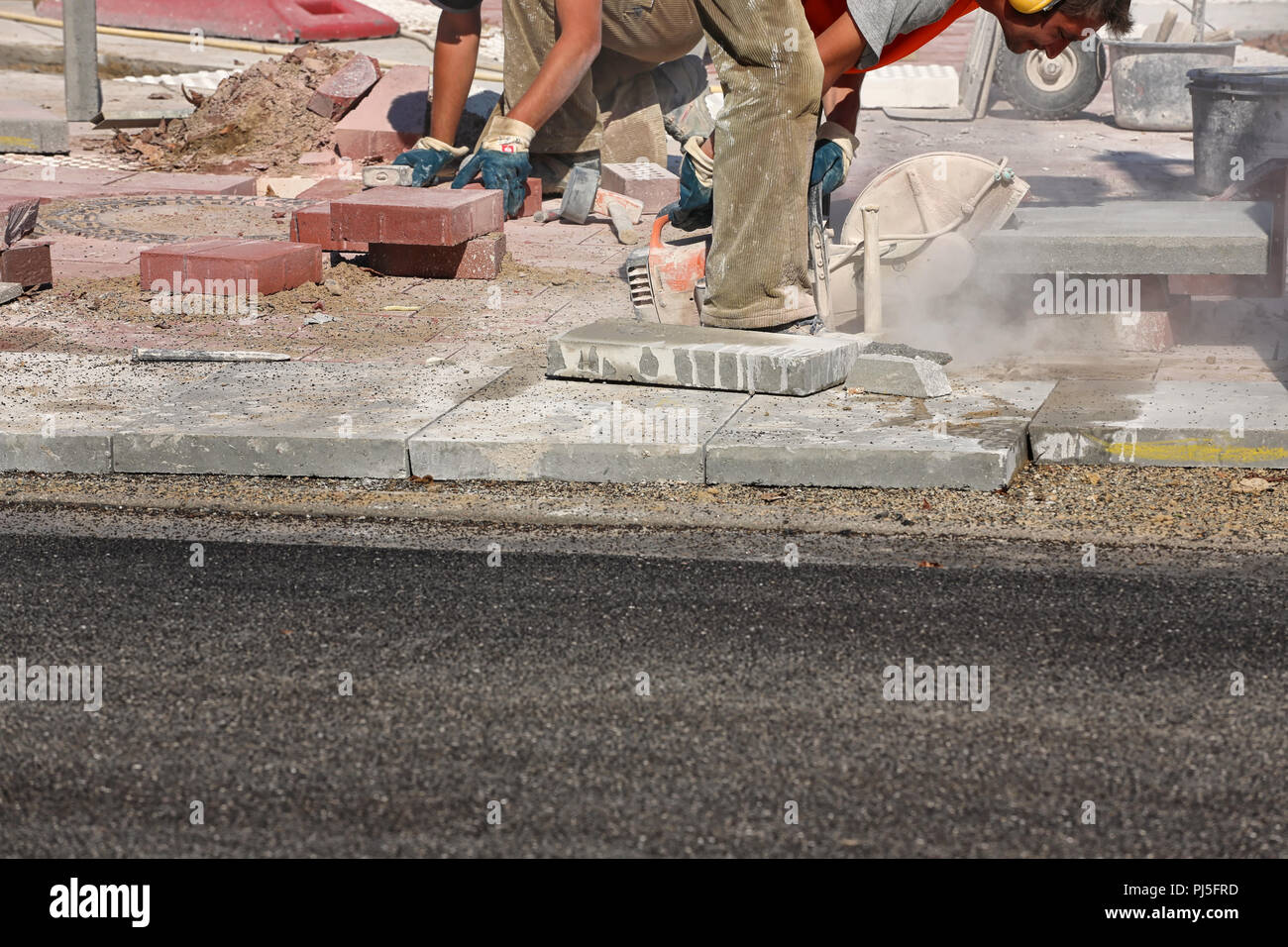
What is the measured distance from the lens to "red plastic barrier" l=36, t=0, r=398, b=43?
1516cm

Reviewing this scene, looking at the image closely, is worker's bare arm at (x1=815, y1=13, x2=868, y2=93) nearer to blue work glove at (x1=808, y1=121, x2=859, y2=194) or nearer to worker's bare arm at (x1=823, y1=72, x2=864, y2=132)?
blue work glove at (x1=808, y1=121, x2=859, y2=194)

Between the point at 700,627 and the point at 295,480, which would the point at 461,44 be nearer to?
the point at 295,480

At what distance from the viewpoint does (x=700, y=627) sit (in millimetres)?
3689

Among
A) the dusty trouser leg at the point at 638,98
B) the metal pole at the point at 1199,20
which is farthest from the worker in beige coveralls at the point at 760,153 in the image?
the metal pole at the point at 1199,20

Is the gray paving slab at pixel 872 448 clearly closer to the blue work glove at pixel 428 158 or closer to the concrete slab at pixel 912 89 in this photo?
the blue work glove at pixel 428 158

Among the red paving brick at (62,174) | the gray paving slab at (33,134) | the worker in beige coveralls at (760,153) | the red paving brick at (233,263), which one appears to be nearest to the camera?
the worker in beige coveralls at (760,153)

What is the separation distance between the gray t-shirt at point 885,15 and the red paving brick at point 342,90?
606cm

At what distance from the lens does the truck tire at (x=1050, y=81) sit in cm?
1308

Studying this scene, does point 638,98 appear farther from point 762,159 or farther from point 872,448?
point 872,448

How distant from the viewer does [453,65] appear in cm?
919

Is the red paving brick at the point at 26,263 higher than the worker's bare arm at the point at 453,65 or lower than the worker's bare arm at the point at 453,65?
lower

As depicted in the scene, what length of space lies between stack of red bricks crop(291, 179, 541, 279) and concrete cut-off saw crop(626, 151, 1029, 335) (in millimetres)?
1228
